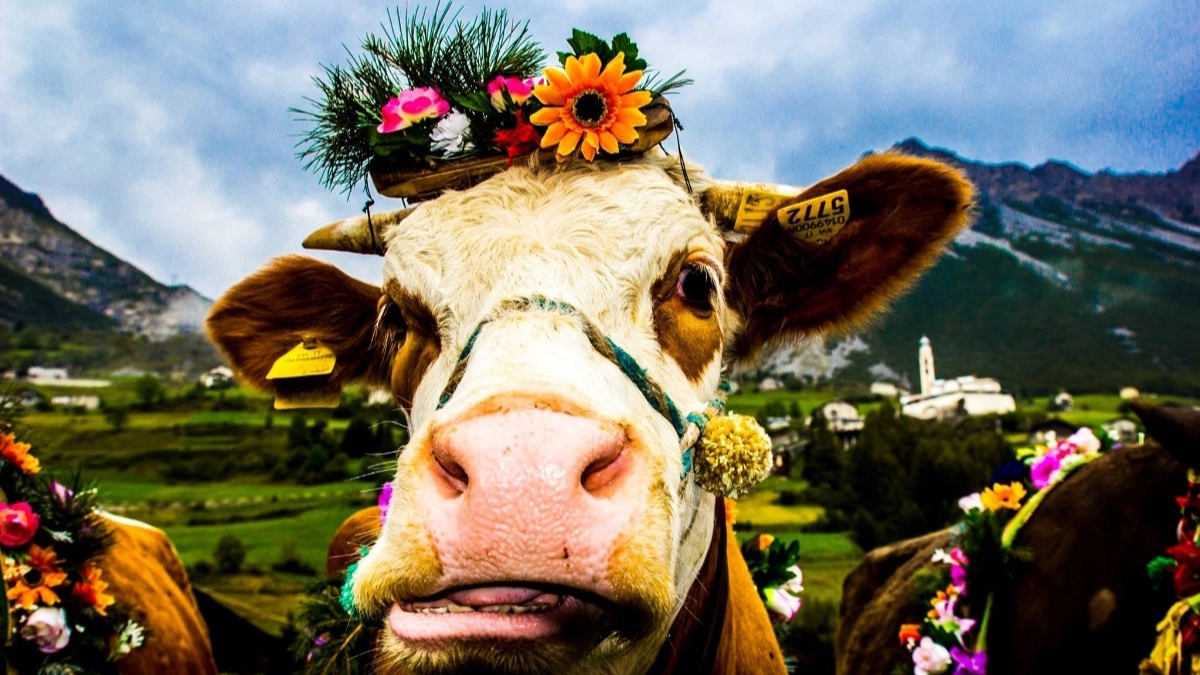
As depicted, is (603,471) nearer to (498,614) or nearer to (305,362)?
(498,614)

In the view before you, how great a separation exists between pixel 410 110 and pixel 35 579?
3.60 metres

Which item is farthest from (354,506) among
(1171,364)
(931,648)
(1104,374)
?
(1171,364)

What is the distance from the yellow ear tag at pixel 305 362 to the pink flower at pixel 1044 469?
4.85m

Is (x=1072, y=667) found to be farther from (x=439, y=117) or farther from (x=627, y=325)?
(x=439, y=117)

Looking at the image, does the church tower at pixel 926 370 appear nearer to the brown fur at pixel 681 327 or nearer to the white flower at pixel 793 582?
the white flower at pixel 793 582

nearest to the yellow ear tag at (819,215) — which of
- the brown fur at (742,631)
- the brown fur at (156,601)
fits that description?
the brown fur at (742,631)

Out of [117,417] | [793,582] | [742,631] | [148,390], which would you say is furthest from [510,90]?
[148,390]

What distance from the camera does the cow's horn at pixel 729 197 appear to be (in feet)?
9.74

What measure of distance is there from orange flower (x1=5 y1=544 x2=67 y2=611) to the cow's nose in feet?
12.8

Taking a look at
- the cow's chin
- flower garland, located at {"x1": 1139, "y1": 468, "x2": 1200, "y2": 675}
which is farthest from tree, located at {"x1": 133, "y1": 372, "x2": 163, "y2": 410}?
the cow's chin

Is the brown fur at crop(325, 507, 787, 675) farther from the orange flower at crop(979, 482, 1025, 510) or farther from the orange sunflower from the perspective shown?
the orange flower at crop(979, 482, 1025, 510)

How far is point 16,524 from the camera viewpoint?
4.00 metres

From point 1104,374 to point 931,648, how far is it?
7266 inches

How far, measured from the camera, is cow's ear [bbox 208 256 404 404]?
3.50 meters
